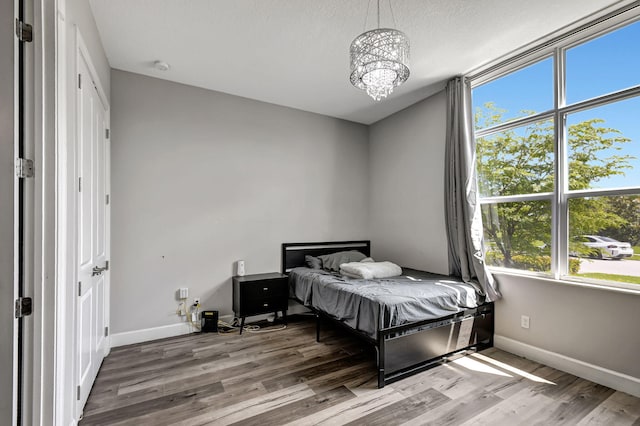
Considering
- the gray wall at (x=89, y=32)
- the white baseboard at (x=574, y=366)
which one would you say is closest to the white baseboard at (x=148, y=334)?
the gray wall at (x=89, y=32)

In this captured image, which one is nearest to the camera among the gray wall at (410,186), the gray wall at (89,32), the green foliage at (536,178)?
the gray wall at (89,32)

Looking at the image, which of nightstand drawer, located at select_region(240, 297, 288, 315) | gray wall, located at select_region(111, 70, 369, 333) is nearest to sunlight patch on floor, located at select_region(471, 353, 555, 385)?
nightstand drawer, located at select_region(240, 297, 288, 315)

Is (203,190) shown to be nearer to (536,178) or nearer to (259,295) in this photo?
(259,295)

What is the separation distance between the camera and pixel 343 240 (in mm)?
4383

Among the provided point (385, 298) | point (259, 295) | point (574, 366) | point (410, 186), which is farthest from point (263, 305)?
point (574, 366)

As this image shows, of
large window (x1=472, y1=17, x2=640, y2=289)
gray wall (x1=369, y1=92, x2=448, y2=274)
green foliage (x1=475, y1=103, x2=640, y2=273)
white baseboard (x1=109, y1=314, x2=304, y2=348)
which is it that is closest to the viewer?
large window (x1=472, y1=17, x2=640, y2=289)

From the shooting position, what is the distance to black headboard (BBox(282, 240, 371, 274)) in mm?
3852

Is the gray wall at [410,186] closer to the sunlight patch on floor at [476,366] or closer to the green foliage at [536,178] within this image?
the green foliage at [536,178]

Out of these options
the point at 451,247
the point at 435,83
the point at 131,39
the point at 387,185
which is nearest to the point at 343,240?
the point at 387,185

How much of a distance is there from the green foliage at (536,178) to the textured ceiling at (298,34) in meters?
0.82

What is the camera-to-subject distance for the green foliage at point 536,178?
2299 mm

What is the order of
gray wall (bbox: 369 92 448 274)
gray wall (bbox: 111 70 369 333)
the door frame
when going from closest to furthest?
1. the door frame
2. gray wall (bbox: 111 70 369 333)
3. gray wall (bbox: 369 92 448 274)

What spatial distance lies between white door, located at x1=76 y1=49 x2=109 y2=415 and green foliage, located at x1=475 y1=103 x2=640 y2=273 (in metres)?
3.55

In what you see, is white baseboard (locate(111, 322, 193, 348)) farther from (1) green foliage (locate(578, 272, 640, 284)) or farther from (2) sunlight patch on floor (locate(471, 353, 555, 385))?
(1) green foliage (locate(578, 272, 640, 284))
